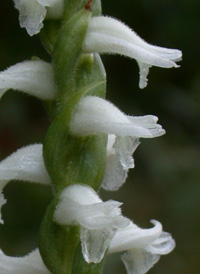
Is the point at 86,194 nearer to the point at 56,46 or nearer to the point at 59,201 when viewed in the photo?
the point at 59,201

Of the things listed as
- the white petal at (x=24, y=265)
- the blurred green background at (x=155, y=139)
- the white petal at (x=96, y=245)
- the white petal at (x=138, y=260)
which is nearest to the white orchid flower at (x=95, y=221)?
the white petal at (x=96, y=245)

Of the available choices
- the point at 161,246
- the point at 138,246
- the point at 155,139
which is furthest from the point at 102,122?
the point at 155,139

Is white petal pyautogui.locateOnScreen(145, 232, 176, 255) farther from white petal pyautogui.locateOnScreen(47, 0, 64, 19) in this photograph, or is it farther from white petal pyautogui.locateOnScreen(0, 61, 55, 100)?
white petal pyautogui.locateOnScreen(47, 0, 64, 19)

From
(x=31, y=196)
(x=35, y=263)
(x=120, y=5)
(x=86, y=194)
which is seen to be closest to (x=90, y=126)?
(x=86, y=194)

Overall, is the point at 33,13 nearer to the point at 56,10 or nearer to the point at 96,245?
the point at 56,10

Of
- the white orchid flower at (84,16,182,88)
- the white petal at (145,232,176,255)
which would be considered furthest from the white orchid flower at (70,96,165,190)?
the white petal at (145,232,176,255)

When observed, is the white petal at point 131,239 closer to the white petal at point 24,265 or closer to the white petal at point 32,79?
the white petal at point 24,265
